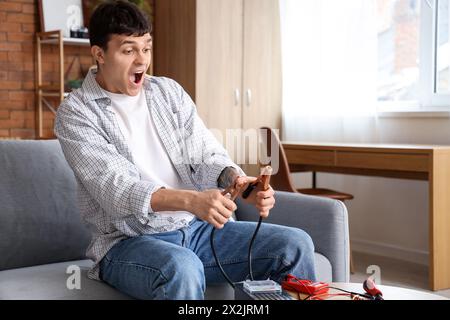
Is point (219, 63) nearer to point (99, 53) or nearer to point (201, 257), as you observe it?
point (99, 53)

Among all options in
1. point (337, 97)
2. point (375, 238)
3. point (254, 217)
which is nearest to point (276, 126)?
point (337, 97)

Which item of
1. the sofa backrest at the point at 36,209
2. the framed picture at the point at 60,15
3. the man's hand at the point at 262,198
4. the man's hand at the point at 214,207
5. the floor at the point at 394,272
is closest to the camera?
the man's hand at the point at 214,207

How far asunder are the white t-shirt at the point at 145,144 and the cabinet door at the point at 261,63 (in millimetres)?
2673

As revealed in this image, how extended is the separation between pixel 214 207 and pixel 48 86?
3010 millimetres

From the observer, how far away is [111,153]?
171cm

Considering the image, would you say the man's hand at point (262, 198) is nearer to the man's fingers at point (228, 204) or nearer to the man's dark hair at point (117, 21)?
the man's fingers at point (228, 204)

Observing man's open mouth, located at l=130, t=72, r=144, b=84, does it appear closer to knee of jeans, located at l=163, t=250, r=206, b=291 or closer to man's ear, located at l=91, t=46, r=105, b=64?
man's ear, located at l=91, t=46, r=105, b=64

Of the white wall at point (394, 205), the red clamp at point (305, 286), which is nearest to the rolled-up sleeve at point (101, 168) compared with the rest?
the red clamp at point (305, 286)

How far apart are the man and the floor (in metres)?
1.62

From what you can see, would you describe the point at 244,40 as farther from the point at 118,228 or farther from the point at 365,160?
the point at 118,228

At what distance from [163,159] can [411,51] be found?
8.12 feet

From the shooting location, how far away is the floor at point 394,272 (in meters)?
3.28

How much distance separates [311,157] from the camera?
371 centimetres

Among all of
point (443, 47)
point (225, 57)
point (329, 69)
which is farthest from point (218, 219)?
point (225, 57)
